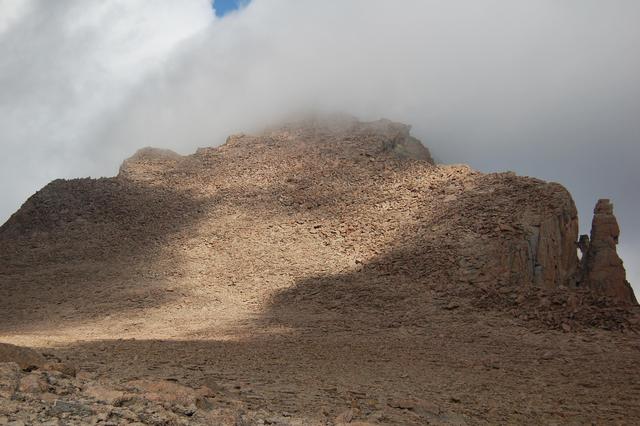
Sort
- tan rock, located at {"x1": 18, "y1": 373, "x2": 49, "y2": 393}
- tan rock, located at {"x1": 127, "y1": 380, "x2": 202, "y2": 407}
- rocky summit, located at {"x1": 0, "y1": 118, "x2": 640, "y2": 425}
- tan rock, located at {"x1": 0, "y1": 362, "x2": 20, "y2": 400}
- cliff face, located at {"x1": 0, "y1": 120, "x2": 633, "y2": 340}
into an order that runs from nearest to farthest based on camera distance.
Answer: tan rock, located at {"x1": 0, "y1": 362, "x2": 20, "y2": 400} < tan rock, located at {"x1": 18, "y1": 373, "x2": 49, "y2": 393} < tan rock, located at {"x1": 127, "y1": 380, "x2": 202, "y2": 407} < rocky summit, located at {"x1": 0, "y1": 118, "x2": 640, "y2": 425} < cliff face, located at {"x1": 0, "y1": 120, "x2": 633, "y2": 340}

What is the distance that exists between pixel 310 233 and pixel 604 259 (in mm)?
10520

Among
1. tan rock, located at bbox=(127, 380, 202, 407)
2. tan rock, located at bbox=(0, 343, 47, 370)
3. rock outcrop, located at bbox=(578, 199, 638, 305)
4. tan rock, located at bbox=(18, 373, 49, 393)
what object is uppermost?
rock outcrop, located at bbox=(578, 199, 638, 305)

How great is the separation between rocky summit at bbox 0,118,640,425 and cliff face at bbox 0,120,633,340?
9cm

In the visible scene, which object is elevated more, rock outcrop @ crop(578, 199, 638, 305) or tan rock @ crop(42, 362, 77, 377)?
rock outcrop @ crop(578, 199, 638, 305)

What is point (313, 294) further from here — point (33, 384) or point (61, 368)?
point (33, 384)

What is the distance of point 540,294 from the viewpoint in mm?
18875

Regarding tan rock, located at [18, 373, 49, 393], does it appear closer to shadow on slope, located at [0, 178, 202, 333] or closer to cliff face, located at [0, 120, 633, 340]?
cliff face, located at [0, 120, 633, 340]

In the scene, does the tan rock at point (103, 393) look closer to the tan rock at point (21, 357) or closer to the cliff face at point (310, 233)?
the tan rock at point (21, 357)

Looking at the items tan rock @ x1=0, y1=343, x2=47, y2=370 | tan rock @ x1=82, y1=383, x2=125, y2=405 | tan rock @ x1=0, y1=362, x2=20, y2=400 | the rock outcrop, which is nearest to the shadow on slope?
tan rock @ x1=0, y1=343, x2=47, y2=370

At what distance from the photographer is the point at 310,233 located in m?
26.1

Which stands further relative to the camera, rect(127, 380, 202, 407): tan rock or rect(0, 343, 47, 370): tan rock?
rect(0, 343, 47, 370): tan rock

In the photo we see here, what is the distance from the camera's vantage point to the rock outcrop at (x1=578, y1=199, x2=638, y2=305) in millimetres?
21906

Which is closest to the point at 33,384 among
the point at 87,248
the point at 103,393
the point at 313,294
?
the point at 103,393

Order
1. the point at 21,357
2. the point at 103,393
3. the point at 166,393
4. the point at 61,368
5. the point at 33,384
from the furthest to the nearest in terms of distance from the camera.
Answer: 1. the point at 61,368
2. the point at 21,357
3. the point at 166,393
4. the point at 103,393
5. the point at 33,384
